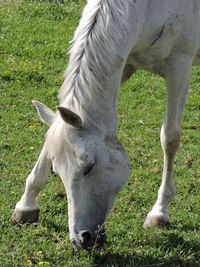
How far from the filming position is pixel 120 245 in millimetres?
4480

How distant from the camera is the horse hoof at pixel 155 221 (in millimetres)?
4888

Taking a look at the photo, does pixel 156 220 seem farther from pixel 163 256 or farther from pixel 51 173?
pixel 51 173

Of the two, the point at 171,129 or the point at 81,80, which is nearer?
the point at 81,80

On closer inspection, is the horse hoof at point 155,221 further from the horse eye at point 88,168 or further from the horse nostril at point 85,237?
the horse eye at point 88,168

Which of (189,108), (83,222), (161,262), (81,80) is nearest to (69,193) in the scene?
(83,222)

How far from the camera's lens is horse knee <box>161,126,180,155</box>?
16.4 feet

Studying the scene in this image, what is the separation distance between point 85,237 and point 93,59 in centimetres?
115

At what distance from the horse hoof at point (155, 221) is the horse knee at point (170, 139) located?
23.0 inches

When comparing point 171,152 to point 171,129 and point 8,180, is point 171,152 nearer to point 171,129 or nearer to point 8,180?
point 171,129

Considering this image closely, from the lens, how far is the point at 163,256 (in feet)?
14.5

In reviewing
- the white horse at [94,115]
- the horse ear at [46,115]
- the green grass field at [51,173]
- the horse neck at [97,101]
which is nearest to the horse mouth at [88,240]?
the white horse at [94,115]

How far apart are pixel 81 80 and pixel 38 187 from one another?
1.28 meters

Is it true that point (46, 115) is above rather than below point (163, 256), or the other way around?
above

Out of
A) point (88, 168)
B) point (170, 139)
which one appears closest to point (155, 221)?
point (170, 139)
